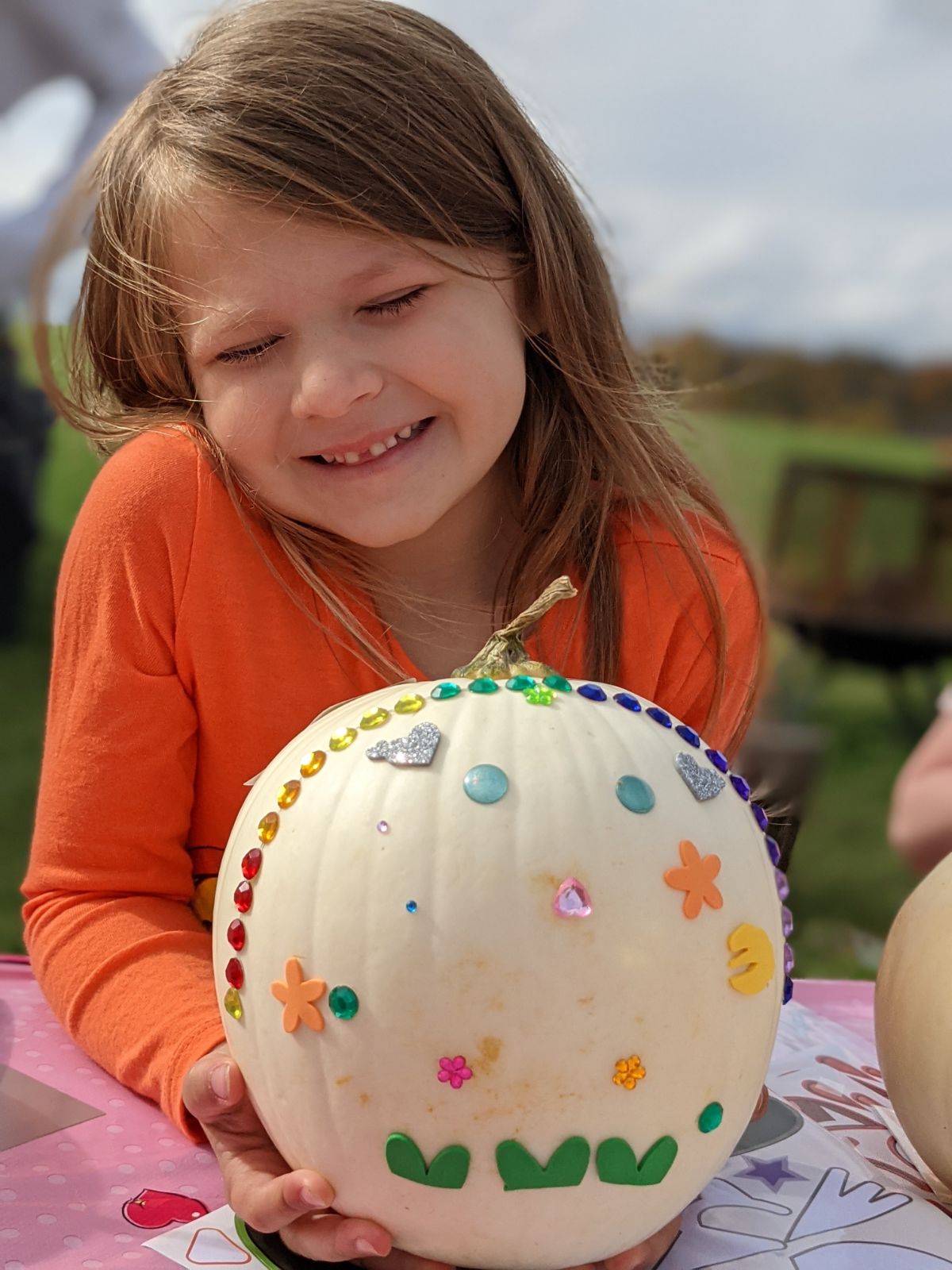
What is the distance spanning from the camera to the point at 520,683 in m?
1.02

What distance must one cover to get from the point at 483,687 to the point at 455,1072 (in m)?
0.27

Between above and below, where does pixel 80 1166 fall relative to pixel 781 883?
below

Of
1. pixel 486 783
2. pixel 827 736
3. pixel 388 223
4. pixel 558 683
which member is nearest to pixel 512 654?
pixel 558 683

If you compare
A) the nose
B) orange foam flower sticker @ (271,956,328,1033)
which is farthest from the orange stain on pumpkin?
the nose

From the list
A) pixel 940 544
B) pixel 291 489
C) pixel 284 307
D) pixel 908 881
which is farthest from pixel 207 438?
pixel 940 544

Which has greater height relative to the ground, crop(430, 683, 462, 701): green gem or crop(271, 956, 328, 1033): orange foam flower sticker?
crop(430, 683, 462, 701): green gem

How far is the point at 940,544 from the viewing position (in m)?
5.81

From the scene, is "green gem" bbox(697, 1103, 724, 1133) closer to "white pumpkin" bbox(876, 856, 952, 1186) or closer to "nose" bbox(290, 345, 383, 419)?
"white pumpkin" bbox(876, 856, 952, 1186)

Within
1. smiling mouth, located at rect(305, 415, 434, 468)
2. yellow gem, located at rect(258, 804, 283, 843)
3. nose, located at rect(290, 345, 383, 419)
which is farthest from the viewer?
smiling mouth, located at rect(305, 415, 434, 468)

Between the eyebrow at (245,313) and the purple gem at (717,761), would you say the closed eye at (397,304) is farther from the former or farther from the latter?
the purple gem at (717,761)

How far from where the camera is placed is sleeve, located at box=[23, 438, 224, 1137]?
4.21 ft

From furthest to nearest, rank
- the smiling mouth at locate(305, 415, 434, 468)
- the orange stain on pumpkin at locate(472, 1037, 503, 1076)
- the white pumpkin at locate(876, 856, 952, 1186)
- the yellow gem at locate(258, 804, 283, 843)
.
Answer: the smiling mouth at locate(305, 415, 434, 468) → the white pumpkin at locate(876, 856, 952, 1186) → the yellow gem at locate(258, 804, 283, 843) → the orange stain on pumpkin at locate(472, 1037, 503, 1076)

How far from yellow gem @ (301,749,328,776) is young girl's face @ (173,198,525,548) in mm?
411

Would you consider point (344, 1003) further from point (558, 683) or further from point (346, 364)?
point (346, 364)
